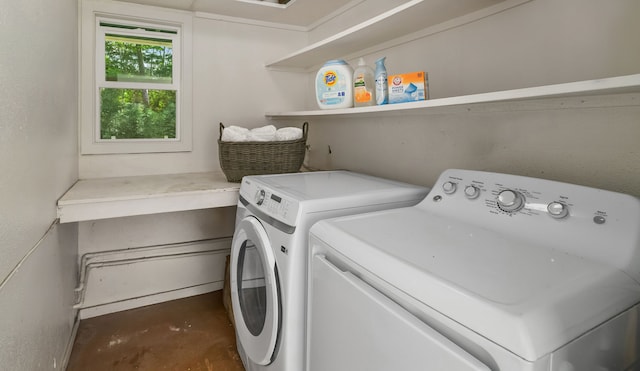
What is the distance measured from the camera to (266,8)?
245 cm

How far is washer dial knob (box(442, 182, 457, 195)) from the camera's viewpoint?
52.4 inches

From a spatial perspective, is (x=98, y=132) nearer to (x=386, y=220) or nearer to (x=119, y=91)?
(x=119, y=91)

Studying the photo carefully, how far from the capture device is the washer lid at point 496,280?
608 mm

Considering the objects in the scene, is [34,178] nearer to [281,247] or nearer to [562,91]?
[281,247]

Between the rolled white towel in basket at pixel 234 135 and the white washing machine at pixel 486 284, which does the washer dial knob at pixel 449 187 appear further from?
the rolled white towel in basket at pixel 234 135

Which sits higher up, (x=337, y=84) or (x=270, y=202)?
(x=337, y=84)

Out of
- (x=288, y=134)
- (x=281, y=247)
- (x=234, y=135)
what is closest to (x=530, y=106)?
(x=281, y=247)

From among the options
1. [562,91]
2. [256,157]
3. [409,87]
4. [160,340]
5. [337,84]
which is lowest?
[160,340]

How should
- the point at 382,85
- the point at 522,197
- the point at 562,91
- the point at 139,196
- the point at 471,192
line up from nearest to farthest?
the point at 562,91
the point at 522,197
the point at 471,192
the point at 382,85
the point at 139,196

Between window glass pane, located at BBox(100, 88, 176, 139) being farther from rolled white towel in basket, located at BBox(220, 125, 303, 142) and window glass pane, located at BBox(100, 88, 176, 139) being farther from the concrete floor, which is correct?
the concrete floor

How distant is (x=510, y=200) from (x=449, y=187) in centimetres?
25

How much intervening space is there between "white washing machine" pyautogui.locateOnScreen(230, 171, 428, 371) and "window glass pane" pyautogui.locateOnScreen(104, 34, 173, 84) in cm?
128

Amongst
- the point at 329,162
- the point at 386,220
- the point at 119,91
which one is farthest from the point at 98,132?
the point at 386,220

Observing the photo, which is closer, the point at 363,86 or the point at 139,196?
the point at 363,86
